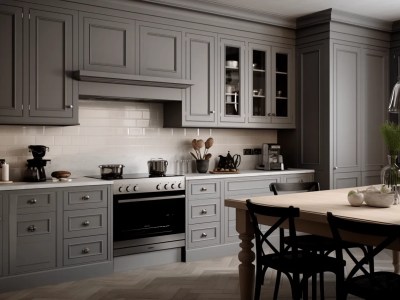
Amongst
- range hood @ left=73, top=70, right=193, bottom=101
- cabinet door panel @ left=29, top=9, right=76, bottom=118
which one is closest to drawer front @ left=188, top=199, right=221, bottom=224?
range hood @ left=73, top=70, right=193, bottom=101

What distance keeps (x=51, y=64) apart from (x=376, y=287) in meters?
3.25

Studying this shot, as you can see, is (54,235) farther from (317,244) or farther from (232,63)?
(232,63)

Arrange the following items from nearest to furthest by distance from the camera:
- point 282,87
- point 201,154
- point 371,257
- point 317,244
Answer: point 371,257
point 317,244
point 201,154
point 282,87

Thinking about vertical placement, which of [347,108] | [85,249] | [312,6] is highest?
[312,6]

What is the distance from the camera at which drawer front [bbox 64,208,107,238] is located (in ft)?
14.0

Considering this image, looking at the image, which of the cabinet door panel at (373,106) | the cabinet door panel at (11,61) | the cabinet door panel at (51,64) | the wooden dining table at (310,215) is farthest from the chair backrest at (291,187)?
the cabinet door panel at (11,61)

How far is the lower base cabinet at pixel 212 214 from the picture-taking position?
504cm

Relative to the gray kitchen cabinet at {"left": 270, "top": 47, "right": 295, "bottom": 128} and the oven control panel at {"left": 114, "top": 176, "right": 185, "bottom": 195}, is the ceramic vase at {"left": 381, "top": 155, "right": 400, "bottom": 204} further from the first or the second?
the gray kitchen cabinet at {"left": 270, "top": 47, "right": 295, "bottom": 128}

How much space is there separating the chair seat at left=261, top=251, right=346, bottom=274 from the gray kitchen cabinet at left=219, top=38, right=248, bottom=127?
2537mm

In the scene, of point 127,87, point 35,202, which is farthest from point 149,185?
point 35,202

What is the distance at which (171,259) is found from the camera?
4.96m

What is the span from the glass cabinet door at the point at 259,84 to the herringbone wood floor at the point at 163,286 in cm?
192

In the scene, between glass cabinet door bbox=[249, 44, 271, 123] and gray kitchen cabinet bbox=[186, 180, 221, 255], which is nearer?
gray kitchen cabinet bbox=[186, 180, 221, 255]

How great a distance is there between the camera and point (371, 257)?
8.41ft
